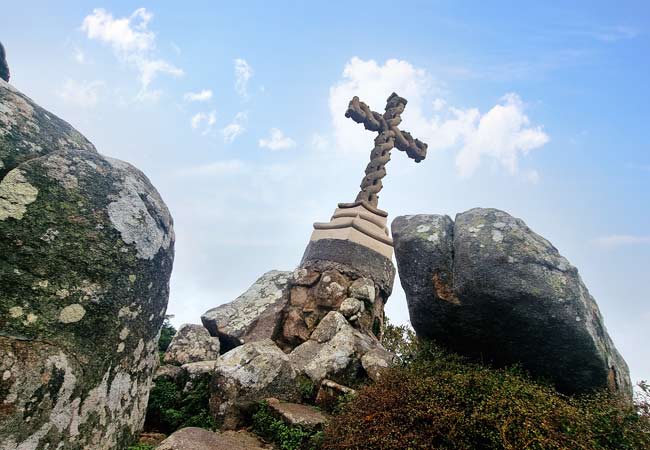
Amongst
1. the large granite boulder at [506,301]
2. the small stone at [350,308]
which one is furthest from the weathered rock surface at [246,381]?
the small stone at [350,308]

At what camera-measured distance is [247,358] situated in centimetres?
530

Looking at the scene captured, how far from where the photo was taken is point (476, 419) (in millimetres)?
3744

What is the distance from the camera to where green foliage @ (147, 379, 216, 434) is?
4.84 meters

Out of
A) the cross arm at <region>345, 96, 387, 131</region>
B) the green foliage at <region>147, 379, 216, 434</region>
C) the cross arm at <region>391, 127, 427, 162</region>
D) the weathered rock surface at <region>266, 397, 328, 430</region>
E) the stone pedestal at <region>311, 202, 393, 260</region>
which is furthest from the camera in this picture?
the cross arm at <region>391, 127, 427, 162</region>

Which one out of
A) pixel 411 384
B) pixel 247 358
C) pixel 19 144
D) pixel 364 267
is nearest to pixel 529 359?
pixel 411 384

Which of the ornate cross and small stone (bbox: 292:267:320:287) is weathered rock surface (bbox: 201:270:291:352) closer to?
small stone (bbox: 292:267:320:287)

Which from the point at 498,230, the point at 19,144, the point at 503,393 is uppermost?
the point at 498,230

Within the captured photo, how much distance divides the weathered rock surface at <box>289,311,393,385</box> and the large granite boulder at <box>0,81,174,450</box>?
2464 millimetres

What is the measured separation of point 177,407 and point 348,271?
453 cm

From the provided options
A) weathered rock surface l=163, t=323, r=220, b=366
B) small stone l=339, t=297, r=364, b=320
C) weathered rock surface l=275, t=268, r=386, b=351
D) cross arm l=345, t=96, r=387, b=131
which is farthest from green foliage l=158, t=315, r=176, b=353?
cross arm l=345, t=96, r=387, b=131

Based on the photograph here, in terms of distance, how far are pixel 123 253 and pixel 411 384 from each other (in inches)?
121

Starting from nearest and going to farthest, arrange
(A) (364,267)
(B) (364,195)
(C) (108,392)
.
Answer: (C) (108,392)
(A) (364,267)
(B) (364,195)

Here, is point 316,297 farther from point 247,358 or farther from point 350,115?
point 350,115

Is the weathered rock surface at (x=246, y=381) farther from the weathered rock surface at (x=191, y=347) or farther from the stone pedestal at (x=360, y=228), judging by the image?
the stone pedestal at (x=360, y=228)
